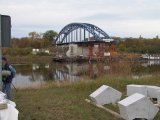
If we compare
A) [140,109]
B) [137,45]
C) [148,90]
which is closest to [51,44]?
[137,45]

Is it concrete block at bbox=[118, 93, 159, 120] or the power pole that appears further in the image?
concrete block at bbox=[118, 93, 159, 120]

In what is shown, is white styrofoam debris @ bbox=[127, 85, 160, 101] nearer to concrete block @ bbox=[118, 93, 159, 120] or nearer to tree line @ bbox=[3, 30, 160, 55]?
concrete block @ bbox=[118, 93, 159, 120]

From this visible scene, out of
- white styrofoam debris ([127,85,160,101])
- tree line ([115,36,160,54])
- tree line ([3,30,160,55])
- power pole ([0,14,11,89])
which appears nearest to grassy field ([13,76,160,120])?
white styrofoam debris ([127,85,160,101])

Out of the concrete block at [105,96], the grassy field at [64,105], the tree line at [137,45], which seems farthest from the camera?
the tree line at [137,45]

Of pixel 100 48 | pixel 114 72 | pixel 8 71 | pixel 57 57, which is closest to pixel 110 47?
pixel 100 48

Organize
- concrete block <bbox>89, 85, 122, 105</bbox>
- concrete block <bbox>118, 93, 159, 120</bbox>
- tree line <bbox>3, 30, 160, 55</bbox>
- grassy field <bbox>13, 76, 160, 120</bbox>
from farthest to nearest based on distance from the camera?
tree line <bbox>3, 30, 160, 55</bbox>, concrete block <bbox>89, 85, 122, 105</bbox>, grassy field <bbox>13, 76, 160, 120</bbox>, concrete block <bbox>118, 93, 159, 120</bbox>

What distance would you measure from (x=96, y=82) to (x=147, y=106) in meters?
7.36

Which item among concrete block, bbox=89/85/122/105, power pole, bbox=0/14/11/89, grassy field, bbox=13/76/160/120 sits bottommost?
grassy field, bbox=13/76/160/120

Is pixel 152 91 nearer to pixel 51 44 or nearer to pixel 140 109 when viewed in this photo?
pixel 140 109

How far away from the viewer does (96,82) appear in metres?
16.3

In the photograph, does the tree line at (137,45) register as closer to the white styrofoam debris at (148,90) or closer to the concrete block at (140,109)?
the white styrofoam debris at (148,90)

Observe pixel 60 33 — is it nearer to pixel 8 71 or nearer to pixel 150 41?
pixel 150 41

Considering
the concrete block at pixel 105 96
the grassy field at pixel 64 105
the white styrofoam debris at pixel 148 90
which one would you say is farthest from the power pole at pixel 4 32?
the white styrofoam debris at pixel 148 90

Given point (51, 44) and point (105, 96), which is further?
point (51, 44)
